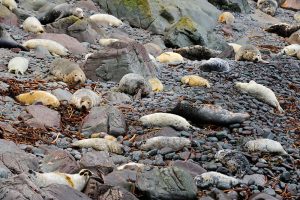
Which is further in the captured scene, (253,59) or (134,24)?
(134,24)

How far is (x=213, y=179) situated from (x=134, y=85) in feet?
10.0

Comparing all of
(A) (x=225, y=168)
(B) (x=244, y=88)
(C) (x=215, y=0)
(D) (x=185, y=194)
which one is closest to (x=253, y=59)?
(B) (x=244, y=88)

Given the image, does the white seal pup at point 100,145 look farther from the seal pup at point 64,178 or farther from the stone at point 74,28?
the stone at point 74,28

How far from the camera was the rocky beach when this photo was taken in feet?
14.4

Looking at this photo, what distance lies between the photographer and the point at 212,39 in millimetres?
14047

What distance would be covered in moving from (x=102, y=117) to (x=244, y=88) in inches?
102

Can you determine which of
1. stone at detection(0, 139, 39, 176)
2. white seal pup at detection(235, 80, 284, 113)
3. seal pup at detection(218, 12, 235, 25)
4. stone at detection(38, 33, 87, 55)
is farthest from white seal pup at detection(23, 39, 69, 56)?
seal pup at detection(218, 12, 235, 25)

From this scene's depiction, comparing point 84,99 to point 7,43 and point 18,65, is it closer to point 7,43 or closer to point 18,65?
point 18,65

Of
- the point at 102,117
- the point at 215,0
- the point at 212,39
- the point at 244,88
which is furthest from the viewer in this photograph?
the point at 215,0

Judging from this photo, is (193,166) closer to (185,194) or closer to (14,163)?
(185,194)

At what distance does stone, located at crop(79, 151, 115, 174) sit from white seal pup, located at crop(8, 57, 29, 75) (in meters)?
3.18

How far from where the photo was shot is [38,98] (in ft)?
21.8

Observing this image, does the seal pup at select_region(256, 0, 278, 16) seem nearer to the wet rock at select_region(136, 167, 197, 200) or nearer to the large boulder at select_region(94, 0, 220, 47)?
the large boulder at select_region(94, 0, 220, 47)

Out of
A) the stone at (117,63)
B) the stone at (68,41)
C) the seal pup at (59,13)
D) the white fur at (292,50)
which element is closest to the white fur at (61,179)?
the stone at (117,63)
